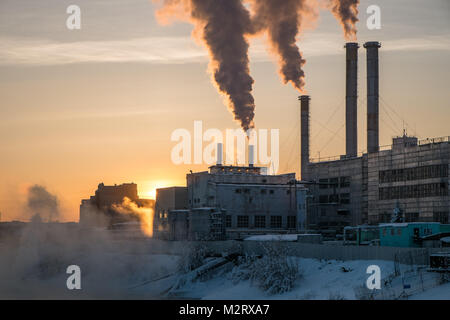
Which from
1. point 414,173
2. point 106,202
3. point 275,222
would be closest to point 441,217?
point 414,173

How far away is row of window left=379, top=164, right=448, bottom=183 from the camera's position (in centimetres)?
9681

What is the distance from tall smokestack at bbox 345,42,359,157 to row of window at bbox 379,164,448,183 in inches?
611

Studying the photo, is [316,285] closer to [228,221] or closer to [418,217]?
[418,217]

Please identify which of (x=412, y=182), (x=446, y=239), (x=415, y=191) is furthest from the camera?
(x=412, y=182)

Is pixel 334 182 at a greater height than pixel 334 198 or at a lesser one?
greater

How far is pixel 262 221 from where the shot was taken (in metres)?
112

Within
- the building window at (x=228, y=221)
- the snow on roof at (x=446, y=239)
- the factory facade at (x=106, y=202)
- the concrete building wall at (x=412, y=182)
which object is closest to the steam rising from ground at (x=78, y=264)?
the building window at (x=228, y=221)

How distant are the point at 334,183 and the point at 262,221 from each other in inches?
542

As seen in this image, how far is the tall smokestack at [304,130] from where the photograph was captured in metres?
133

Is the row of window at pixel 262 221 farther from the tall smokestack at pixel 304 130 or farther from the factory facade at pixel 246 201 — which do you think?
the tall smokestack at pixel 304 130

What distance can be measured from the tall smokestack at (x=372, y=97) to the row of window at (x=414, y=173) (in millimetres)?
7766

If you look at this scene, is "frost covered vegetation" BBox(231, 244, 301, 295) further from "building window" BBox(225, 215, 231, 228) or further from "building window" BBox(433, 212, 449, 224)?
"building window" BBox(225, 215, 231, 228)

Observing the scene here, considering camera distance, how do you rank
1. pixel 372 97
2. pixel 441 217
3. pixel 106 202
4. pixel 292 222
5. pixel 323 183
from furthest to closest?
pixel 106 202 → pixel 323 183 → pixel 372 97 → pixel 292 222 → pixel 441 217
